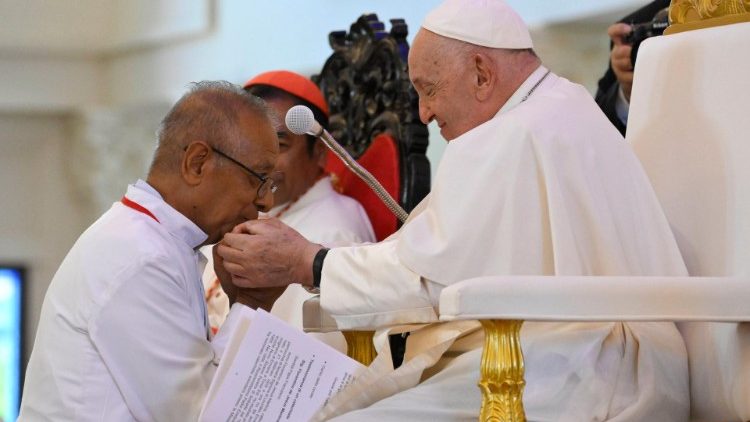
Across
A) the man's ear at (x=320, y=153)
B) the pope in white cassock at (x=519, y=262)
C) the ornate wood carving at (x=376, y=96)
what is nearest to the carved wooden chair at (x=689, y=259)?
the pope in white cassock at (x=519, y=262)

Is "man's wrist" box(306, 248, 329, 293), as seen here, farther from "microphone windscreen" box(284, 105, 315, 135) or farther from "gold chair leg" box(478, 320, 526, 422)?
"gold chair leg" box(478, 320, 526, 422)

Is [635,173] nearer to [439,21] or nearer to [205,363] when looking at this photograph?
[439,21]

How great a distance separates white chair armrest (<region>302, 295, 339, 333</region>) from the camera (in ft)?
12.8

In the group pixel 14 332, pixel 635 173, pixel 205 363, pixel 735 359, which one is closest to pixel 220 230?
pixel 205 363

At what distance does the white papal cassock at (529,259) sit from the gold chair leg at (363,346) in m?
0.37

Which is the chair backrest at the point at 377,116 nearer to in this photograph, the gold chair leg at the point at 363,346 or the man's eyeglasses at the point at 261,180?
the gold chair leg at the point at 363,346

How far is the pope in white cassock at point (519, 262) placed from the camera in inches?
126

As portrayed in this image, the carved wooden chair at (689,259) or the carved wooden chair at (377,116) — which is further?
the carved wooden chair at (377,116)

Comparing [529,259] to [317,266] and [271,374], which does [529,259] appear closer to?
[317,266]

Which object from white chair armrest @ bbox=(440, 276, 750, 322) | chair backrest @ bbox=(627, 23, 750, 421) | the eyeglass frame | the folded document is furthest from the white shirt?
chair backrest @ bbox=(627, 23, 750, 421)

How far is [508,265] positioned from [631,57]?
162 centimetres

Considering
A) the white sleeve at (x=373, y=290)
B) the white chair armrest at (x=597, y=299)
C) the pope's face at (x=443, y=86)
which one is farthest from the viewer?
the pope's face at (x=443, y=86)

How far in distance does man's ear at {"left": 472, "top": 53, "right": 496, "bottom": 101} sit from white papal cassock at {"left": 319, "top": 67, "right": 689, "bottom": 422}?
0.71ft

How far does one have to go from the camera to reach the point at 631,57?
4750 mm
